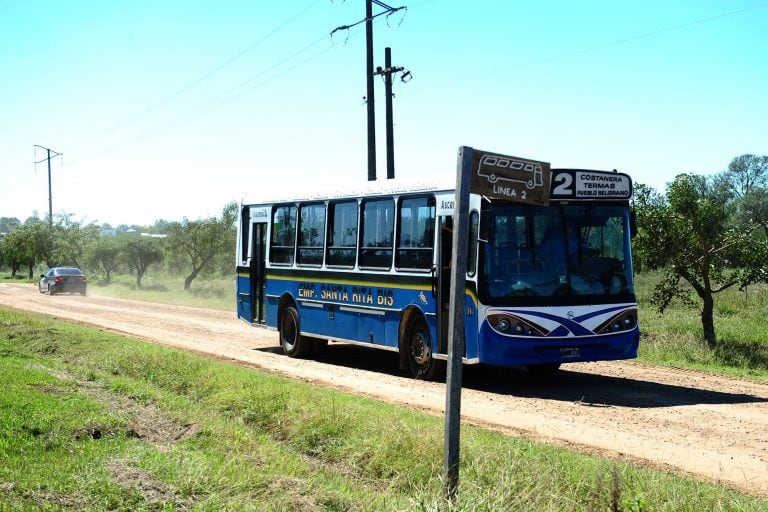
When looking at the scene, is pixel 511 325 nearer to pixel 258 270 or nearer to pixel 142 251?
pixel 258 270

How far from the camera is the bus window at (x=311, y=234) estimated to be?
1711cm

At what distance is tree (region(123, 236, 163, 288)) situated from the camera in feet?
214

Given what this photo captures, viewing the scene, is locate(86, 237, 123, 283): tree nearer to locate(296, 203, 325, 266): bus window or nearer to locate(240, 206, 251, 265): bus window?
locate(240, 206, 251, 265): bus window

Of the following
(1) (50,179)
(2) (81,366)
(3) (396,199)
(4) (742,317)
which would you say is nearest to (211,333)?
(2) (81,366)

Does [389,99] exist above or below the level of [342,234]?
above

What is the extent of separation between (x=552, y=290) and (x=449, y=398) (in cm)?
658

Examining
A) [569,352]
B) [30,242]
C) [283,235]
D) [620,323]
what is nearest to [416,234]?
[569,352]

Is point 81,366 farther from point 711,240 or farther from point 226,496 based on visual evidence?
point 711,240

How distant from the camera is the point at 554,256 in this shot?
1279 centimetres

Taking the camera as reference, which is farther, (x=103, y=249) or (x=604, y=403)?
(x=103, y=249)

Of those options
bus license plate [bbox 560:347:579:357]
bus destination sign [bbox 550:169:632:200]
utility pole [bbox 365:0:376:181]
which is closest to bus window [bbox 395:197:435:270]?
bus destination sign [bbox 550:169:632:200]

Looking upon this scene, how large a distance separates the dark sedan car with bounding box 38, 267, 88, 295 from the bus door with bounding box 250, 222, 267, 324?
2902 cm

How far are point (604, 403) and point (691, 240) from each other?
6.63 metres

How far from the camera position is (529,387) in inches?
543
